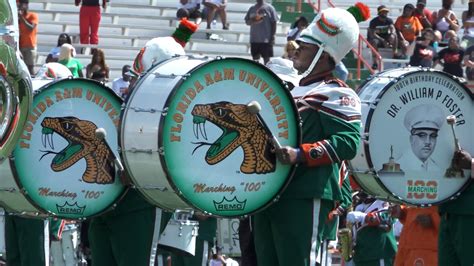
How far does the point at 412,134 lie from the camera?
9297 millimetres

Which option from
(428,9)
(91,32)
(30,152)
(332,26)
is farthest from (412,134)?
(428,9)

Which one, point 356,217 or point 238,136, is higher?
point 238,136

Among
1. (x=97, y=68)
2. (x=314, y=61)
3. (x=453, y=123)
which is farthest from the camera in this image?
(x=97, y=68)

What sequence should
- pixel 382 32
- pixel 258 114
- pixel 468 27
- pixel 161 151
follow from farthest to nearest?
pixel 382 32
pixel 468 27
pixel 258 114
pixel 161 151

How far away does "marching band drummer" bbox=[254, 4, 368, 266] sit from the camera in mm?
8070

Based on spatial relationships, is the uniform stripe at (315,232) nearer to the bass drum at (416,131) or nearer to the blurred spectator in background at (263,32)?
the bass drum at (416,131)

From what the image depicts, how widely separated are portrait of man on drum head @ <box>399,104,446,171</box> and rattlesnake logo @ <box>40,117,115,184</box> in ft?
6.00

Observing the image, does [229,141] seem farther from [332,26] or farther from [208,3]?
[208,3]

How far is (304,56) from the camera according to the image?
8.41 metres

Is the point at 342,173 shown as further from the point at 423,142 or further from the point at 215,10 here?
the point at 215,10

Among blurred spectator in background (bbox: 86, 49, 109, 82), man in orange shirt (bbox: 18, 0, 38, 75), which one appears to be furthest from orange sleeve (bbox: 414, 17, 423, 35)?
blurred spectator in background (bbox: 86, 49, 109, 82)

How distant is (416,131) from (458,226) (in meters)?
0.64

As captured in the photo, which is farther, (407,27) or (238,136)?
(407,27)

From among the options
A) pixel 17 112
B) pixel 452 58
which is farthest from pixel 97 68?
pixel 17 112
